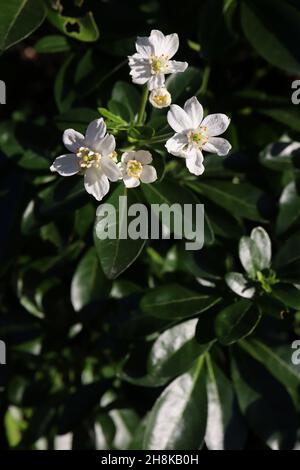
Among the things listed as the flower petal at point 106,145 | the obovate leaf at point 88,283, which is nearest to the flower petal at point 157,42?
the flower petal at point 106,145

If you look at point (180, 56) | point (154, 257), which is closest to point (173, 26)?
point (180, 56)

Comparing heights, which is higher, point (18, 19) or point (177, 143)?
point (18, 19)

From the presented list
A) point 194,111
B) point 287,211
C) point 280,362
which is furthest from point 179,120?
point 280,362

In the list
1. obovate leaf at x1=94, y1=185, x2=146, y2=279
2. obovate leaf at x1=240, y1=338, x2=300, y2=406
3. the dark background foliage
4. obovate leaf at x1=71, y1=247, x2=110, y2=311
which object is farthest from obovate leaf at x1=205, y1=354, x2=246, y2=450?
obovate leaf at x1=94, y1=185, x2=146, y2=279

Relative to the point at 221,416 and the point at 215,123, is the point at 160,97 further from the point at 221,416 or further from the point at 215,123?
the point at 221,416

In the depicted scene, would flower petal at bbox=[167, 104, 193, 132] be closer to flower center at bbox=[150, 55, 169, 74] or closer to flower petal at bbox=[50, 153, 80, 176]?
flower center at bbox=[150, 55, 169, 74]

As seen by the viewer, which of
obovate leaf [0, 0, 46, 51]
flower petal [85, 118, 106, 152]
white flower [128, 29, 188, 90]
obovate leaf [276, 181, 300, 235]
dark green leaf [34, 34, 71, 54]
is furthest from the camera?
dark green leaf [34, 34, 71, 54]

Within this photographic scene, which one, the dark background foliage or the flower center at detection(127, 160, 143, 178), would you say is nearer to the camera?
the flower center at detection(127, 160, 143, 178)

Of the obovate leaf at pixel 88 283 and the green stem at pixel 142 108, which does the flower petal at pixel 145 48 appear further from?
the obovate leaf at pixel 88 283
